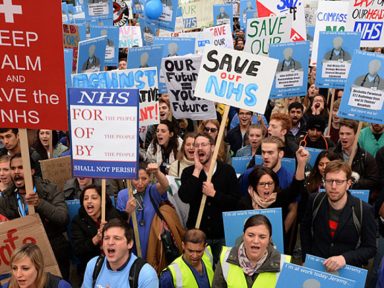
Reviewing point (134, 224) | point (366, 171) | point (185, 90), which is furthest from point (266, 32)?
point (134, 224)

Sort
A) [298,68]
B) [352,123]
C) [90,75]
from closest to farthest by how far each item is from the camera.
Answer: [90,75]
[352,123]
[298,68]

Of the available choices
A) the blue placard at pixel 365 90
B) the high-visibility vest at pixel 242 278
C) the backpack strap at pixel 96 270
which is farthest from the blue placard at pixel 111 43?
the high-visibility vest at pixel 242 278

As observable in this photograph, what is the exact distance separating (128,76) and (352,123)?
2868mm

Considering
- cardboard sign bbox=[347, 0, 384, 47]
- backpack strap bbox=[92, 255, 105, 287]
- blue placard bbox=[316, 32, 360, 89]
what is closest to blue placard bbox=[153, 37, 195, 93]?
blue placard bbox=[316, 32, 360, 89]

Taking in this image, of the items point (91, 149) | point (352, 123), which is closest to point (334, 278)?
point (91, 149)

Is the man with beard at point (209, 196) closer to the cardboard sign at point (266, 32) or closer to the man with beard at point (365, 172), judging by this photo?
the man with beard at point (365, 172)

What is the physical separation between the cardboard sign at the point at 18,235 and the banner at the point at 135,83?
78.8 inches

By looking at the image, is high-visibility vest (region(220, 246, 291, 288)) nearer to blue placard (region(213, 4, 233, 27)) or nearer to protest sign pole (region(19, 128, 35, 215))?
protest sign pole (region(19, 128, 35, 215))

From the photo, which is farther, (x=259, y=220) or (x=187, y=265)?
(x=187, y=265)

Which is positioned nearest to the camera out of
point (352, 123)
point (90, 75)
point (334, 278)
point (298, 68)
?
point (334, 278)

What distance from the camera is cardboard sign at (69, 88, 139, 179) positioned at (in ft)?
15.2

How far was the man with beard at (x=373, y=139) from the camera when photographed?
6.92m

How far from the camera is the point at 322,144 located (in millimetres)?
6973

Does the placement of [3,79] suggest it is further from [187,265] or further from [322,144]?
[322,144]
